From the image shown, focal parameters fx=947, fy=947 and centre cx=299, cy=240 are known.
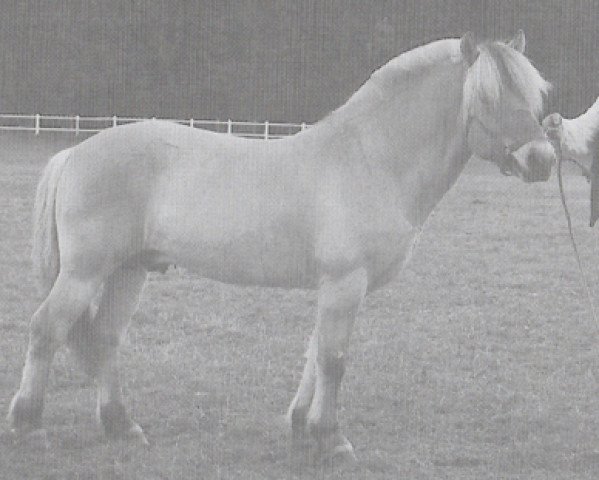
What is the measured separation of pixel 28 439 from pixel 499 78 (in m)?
3.15

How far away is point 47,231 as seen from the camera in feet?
17.6

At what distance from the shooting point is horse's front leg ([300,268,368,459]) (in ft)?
15.9

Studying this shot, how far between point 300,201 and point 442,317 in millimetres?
4079

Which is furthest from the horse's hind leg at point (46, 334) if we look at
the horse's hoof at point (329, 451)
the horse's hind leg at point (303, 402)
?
the horse's hoof at point (329, 451)

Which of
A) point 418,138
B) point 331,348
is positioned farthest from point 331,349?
point 418,138

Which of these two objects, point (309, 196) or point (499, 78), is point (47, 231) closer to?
point (309, 196)

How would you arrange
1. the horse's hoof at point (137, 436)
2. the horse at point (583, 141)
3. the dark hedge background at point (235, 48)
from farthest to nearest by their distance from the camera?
1. the dark hedge background at point (235, 48)
2. the horse's hoof at point (137, 436)
3. the horse at point (583, 141)

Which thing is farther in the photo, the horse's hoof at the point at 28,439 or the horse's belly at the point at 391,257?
the horse's hoof at the point at 28,439

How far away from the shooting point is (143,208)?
518cm

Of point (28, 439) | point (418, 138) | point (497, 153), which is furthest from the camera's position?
point (28, 439)

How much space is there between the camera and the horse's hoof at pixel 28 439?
514 centimetres

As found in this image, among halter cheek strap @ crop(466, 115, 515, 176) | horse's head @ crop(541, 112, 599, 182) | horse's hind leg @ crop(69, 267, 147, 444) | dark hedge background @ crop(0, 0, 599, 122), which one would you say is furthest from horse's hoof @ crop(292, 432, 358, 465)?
dark hedge background @ crop(0, 0, 599, 122)

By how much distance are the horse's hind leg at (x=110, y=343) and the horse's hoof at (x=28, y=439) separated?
→ 14.8 inches

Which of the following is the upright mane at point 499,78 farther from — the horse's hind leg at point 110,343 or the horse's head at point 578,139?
the horse's hind leg at point 110,343
